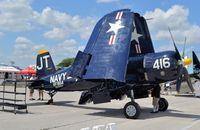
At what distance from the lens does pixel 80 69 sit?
1370cm

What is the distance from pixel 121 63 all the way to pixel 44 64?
313 inches

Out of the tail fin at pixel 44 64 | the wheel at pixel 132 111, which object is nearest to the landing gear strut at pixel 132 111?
the wheel at pixel 132 111

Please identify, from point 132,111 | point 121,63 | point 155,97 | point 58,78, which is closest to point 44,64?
point 58,78

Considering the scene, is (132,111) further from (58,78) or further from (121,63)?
(58,78)

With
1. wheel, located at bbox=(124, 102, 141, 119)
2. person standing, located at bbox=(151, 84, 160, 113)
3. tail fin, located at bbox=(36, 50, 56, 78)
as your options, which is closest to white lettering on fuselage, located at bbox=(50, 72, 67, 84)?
tail fin, located at bbox=(36, 50, 56, 78)

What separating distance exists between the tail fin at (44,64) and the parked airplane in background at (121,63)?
14.2 feet

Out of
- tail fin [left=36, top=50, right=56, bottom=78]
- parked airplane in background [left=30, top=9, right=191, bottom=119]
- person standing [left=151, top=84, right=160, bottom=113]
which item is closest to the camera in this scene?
parked airplane in background [left=30, top=9, right=191, bottom=119]

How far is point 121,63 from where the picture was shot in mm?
12547

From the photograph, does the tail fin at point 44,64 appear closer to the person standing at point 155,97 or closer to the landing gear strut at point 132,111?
the person standing at point 155,97

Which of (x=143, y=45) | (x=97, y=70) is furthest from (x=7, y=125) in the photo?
(x=143, y=45)

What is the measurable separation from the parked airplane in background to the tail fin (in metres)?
4.32

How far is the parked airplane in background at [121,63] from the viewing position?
12781mm

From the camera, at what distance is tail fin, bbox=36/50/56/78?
19.2m

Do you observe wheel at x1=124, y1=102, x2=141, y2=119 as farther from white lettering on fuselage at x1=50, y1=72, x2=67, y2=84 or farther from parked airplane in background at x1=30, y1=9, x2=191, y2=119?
white lettering on fuselage at x1=50, y1=72, x2=67, y2=84
